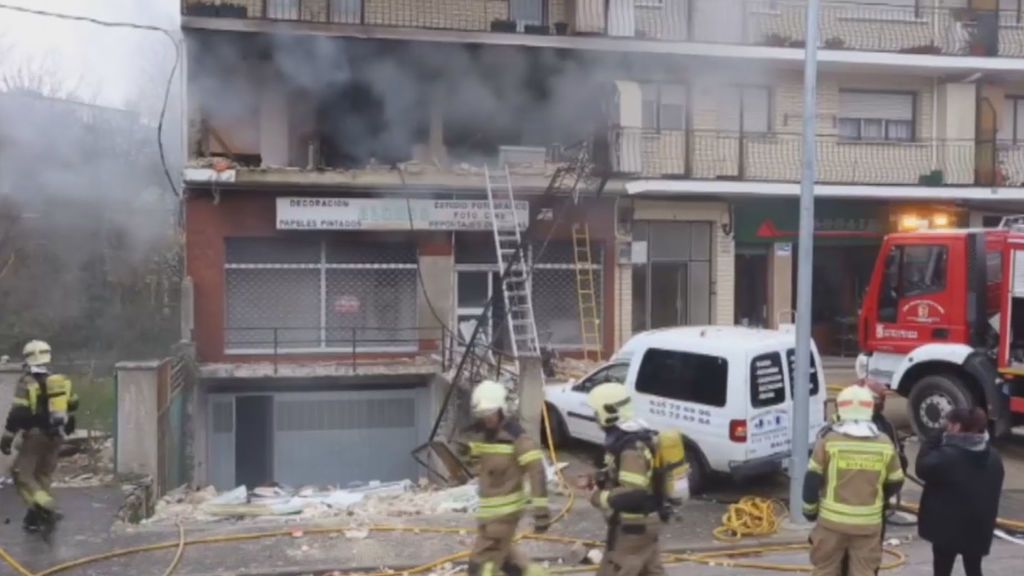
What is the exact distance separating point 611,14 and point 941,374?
8641 millimetres

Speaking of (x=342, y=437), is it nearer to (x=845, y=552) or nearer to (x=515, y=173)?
(x=515, y=173)

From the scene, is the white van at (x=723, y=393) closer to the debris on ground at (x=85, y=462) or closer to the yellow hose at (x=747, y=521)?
the yellow hose at (x=747, y=521)

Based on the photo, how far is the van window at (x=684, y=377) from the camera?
381 inches

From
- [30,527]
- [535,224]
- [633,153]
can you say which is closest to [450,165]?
[535,224]

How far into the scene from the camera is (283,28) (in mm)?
16062

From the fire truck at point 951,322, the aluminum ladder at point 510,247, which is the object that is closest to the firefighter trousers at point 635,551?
the fire truck at point 951,322

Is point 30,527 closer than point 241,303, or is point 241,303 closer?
point 30,527

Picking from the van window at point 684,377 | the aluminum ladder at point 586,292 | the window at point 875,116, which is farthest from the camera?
the window at point 875,116

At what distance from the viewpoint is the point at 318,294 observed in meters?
17.2

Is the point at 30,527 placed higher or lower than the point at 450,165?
lower

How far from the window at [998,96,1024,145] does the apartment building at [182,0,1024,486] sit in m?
0.05

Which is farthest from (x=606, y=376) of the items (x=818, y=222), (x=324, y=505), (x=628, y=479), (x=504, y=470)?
(x=818, y=222)

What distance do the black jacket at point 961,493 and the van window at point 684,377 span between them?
3.57 metres

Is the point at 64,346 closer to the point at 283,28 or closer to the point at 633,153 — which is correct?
the point at 283,28
